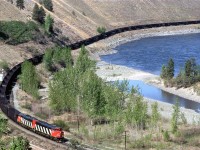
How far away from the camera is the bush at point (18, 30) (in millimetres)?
106250

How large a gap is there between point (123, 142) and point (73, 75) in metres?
20.8

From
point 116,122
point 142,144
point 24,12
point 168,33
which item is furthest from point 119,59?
point 142,144

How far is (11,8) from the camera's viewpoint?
124375 mm

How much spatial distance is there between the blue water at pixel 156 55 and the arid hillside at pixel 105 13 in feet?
48.5

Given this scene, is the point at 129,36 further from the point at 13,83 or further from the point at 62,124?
the point at 62,124

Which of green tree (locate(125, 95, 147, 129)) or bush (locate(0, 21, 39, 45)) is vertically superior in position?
bush (locate(0, 21, 39, 45))

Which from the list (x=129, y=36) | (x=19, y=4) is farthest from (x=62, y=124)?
(x=129, y=36)

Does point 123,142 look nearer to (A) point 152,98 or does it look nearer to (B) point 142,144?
(B) point 142,144

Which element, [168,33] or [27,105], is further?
[168,33]

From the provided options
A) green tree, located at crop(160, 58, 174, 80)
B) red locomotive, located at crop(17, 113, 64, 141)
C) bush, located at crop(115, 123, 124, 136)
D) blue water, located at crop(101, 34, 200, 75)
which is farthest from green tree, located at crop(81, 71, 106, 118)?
blue water, located at crop(101, 34, 200, 75)

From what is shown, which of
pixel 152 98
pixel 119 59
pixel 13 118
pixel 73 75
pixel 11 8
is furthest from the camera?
pixel 11 8

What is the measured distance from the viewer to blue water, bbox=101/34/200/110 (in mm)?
85625

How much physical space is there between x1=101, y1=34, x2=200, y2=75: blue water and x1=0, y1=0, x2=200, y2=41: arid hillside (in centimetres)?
1424

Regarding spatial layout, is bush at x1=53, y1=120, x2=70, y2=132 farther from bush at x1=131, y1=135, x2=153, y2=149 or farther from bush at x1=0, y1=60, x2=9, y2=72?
bush at x1=0, y1=60, x2=9, y2=72
